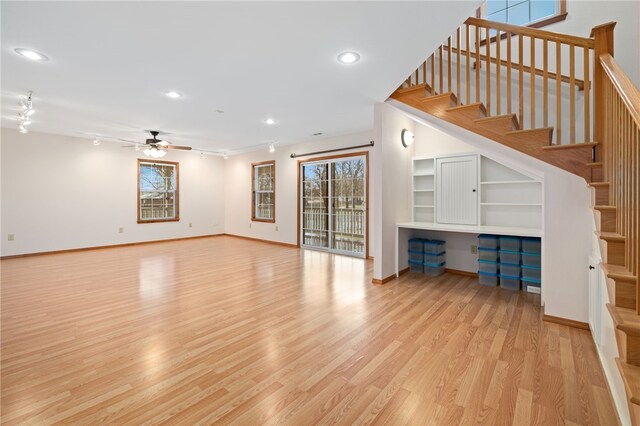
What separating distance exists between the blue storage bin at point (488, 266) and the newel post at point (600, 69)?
70.3 inches

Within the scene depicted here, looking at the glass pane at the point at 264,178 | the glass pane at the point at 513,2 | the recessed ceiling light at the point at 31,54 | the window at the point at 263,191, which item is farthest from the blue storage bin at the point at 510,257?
the glass pane at the point at 264,178

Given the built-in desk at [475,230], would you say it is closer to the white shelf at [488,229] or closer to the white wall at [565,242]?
the white shelf at [488,229]

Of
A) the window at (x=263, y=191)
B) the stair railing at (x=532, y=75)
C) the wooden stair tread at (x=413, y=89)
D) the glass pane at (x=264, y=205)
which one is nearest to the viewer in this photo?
the stair railing at (x=532, y=75)

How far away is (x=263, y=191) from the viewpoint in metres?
8.18

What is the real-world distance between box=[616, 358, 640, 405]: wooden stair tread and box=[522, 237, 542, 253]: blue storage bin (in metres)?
2.59

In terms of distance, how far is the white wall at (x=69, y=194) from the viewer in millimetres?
5707

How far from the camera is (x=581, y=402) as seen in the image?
1705mm

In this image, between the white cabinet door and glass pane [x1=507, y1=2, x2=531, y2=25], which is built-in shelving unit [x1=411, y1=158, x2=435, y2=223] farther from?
glass pane [x1=507, y1=2, x2=531, y2=25]

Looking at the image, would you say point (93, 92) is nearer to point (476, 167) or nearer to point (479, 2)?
point (479, 2)

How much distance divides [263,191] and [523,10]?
6.47m

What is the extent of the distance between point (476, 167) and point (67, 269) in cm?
676

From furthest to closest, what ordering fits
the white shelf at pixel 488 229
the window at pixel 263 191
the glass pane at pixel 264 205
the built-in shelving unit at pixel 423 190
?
the glass pane at pixel 264 205
the window at pixel 263 191
the built-in shelving unit at pixel 423 190
the white shelf at pixel 488 229

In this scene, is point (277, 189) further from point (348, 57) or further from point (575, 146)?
point (575, 146)

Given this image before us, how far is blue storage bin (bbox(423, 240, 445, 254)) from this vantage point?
4406 mm
